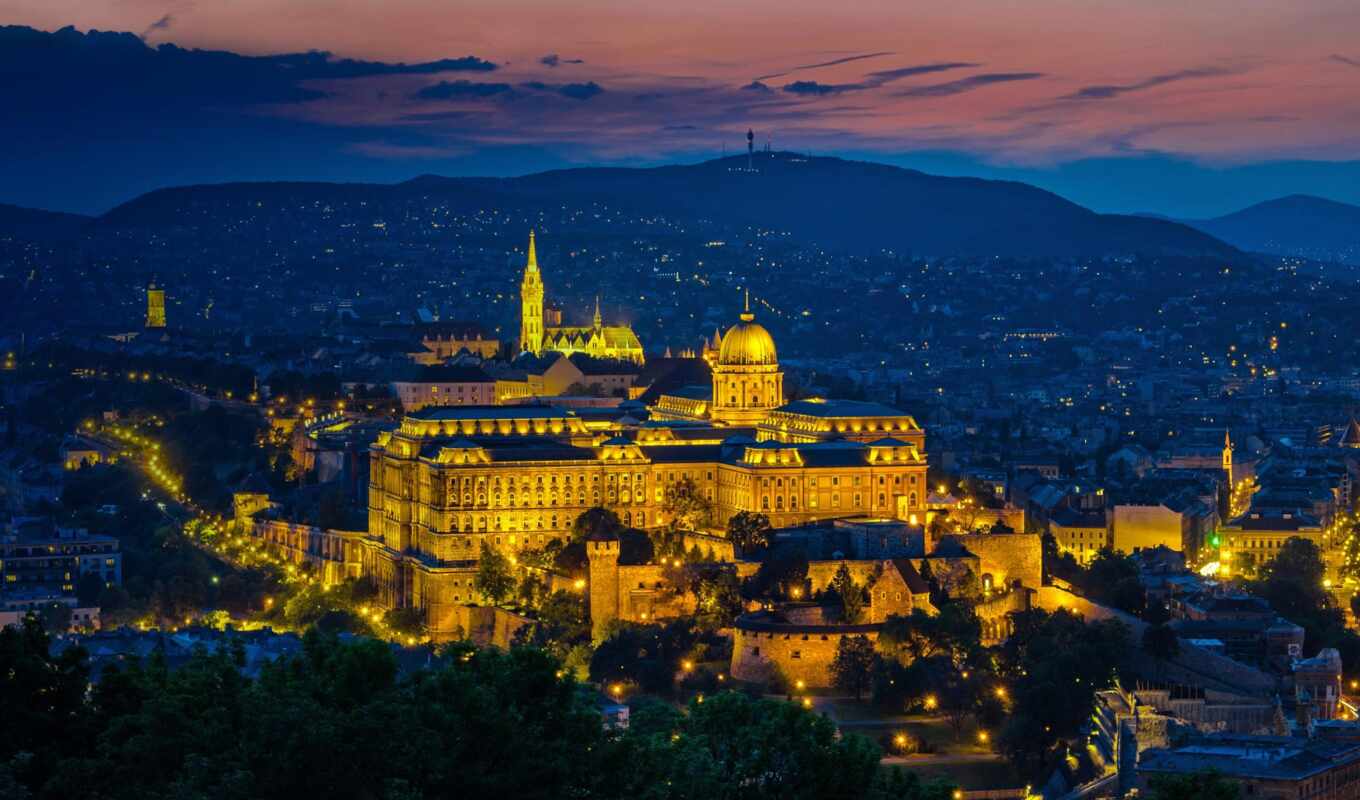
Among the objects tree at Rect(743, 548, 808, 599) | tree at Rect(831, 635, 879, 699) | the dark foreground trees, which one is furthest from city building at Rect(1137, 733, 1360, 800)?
tree at Rect(743, 548, 808, 599)

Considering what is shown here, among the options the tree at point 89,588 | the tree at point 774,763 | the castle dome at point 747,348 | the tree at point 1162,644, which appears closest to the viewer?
the tree at point 774,763

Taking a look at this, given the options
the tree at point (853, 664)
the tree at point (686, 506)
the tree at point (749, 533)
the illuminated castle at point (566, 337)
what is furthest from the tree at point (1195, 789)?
the illuminated castle at point (566, 337)

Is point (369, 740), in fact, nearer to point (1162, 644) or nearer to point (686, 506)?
point (1162, 644)

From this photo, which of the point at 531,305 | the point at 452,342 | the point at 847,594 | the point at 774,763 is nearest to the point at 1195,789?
the point at 774,763

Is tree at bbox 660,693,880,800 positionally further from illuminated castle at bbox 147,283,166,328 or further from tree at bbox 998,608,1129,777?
illuminated castle at bbox 147,283,166,328

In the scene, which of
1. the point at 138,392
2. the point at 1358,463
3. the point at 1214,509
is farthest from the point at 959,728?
the point at 138,392

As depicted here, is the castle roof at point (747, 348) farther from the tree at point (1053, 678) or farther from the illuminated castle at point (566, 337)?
the illuminated castle at point (566, 337)
